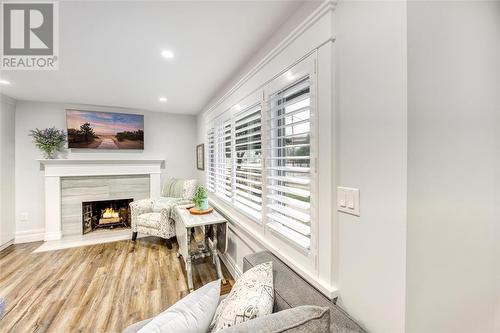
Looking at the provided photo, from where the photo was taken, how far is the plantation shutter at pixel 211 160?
3.35m

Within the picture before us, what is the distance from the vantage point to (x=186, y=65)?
2.26 metres

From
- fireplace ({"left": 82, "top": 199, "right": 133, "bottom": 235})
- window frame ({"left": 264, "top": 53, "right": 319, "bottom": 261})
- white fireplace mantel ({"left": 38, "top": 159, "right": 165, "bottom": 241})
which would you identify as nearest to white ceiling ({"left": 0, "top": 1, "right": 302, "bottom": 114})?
window frame ({"left": 264, "top": 53, "right": 319, "bottom": 261})

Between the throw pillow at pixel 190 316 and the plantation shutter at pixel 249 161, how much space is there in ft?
3.00

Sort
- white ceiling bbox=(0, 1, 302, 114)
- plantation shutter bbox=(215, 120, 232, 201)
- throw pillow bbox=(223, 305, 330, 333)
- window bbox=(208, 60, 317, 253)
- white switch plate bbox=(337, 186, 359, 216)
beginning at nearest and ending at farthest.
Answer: throw pillow bbox=(223, 305, 330, 333) → white switch plate bbox=(337, 186, 359, 216) → window bbox=(208, 60, 317, 253) → white ceiling bbox=(0, 1, 302, 114) → plantation shutter bbox=(215, 120, 232, 201)

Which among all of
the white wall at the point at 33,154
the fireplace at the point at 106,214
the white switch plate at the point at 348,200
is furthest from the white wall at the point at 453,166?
the fireplace at the point at 106,214

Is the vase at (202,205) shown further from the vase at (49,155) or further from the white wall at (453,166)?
the vase at (49,155)

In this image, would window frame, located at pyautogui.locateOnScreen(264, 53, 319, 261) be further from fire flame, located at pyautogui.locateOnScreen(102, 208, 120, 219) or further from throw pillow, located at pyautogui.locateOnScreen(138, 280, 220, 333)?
fire flame, located at pyautogui.locateOnScreen(102, 208, 120, 219)

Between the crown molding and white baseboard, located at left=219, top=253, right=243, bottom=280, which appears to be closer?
the crown molding

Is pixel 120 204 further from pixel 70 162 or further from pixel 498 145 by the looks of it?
pixel 498 145

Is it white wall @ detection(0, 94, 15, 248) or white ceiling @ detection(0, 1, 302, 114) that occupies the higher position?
white ceiling @ detection(0, 1, 302, 114)

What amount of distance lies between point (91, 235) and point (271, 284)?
13.6 ft

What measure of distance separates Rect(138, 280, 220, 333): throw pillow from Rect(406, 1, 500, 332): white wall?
A: 0.83 metres

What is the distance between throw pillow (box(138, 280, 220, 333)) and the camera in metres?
0.83

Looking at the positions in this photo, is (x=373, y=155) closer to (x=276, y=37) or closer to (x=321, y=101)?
(x=321, y=101)
